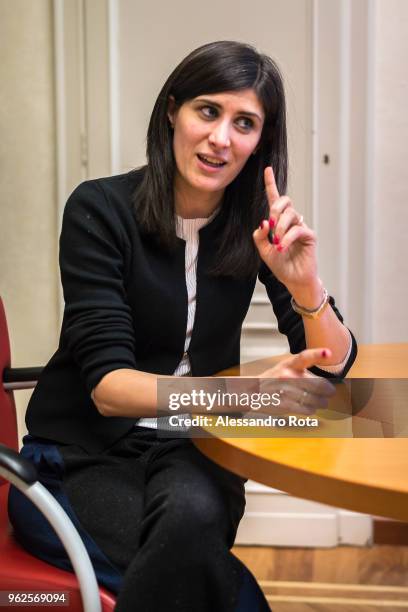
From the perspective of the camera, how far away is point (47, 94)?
2.65 m

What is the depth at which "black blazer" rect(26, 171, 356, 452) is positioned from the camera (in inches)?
53.2

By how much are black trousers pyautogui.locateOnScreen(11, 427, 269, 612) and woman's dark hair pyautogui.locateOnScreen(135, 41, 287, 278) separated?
39cm

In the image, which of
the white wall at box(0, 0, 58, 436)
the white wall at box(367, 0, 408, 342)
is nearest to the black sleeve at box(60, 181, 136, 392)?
the white wall at box(0, 0, 58, 436)

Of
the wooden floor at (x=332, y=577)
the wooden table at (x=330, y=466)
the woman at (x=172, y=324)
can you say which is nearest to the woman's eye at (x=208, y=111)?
the woman at (x=172, y=324)

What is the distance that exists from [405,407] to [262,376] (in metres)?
0.29

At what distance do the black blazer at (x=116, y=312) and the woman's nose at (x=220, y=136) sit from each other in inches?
7.6

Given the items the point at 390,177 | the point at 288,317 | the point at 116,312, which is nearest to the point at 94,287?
the point at 116,312

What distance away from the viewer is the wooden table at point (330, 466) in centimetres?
91

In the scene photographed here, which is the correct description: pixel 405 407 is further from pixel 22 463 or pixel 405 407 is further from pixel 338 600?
pixel 338 600

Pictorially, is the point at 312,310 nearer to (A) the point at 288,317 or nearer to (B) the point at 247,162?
(A) the point at 288,317

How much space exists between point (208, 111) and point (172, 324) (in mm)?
389

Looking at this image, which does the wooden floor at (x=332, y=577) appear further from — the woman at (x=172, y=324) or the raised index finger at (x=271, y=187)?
the raised index finger at (x=271, y=187)

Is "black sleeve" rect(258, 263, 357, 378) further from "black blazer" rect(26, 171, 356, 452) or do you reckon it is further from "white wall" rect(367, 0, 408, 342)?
"white wall" rect(367, 0, 408, 342)

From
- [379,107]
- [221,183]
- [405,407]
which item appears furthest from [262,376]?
[379,107]
